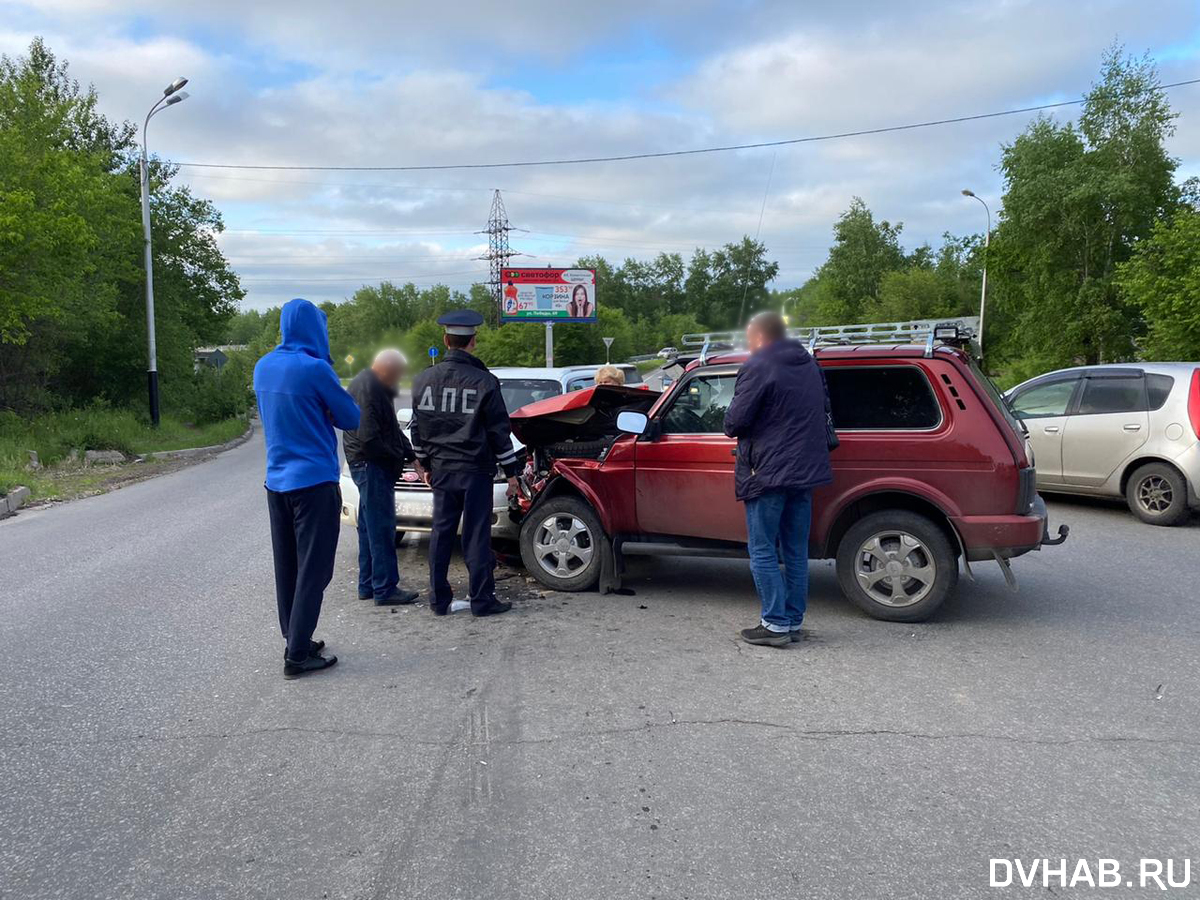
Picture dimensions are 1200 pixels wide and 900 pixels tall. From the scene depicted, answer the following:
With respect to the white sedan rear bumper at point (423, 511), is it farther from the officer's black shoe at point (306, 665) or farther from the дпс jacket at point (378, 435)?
the officer's black shoe at point (306, 665)

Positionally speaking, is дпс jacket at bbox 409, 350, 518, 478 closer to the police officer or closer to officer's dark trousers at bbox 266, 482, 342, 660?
the police officer

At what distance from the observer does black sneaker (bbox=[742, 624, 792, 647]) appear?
5228mm

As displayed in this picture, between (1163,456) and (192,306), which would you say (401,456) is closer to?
(1163,456)

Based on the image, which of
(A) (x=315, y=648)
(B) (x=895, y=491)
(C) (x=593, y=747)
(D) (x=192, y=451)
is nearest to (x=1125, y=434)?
(B) (x=895, y=491)

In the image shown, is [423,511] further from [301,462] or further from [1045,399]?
[1045,399]

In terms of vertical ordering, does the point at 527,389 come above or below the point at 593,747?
above

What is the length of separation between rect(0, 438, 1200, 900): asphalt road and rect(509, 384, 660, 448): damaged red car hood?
128 centimetres

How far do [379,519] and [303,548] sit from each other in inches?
57.4

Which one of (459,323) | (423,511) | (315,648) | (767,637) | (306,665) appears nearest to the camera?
(306,665)

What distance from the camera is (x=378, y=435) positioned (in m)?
6.08

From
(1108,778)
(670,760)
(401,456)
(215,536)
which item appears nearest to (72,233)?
(215,536)

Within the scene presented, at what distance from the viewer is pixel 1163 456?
8.87m

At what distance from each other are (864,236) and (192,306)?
48477 millimetres
